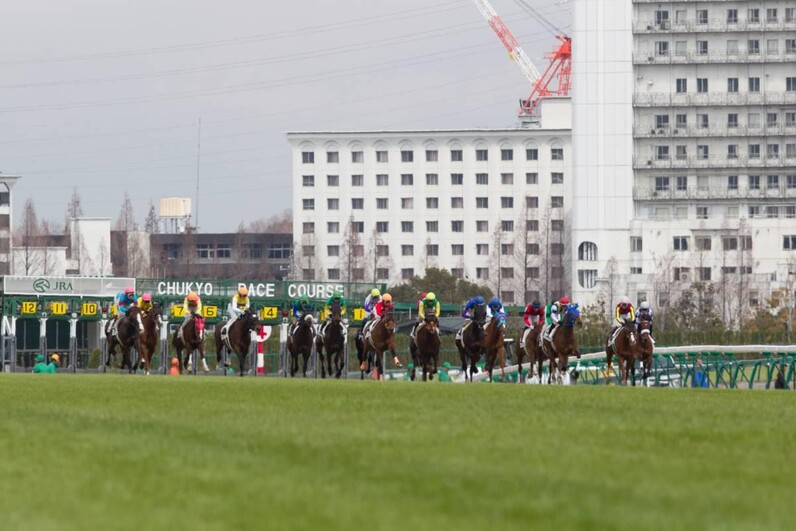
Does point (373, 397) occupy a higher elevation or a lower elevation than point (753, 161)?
lower

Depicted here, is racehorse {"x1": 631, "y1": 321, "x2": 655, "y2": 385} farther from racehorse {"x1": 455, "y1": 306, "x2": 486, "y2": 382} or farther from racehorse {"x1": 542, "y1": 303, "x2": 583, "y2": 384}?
racehorse {"x1": 455, "y1": 306, "x2": 486, "y2": 382}

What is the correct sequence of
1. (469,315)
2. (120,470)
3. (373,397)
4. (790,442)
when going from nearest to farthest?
(120,470) < (790,442) < (373,397) < (469,315)

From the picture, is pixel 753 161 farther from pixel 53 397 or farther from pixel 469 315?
pixel 53 397

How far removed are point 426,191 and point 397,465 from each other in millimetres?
121835

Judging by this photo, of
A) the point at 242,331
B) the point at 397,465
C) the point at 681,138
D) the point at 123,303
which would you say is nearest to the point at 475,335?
the point at 242,331

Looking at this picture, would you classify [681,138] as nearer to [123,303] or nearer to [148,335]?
[123,303]

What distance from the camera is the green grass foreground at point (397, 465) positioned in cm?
784

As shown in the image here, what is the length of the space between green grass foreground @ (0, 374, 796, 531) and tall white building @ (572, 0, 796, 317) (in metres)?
89.6

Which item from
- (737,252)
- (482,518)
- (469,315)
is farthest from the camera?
(737,252)

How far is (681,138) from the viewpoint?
107688 millimetres

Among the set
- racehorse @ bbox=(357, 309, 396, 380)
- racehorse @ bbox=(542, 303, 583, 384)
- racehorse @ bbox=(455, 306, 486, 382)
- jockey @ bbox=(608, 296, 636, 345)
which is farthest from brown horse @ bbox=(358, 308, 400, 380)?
jockey @ bbox=(608, 296, 636, 345)

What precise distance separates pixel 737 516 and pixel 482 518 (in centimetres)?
125

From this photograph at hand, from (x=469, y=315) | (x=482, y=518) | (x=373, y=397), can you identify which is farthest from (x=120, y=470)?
(x=469, y=315)

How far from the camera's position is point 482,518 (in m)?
7.72
